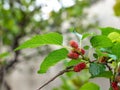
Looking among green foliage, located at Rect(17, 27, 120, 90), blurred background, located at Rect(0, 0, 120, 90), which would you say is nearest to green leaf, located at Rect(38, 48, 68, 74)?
green foliage, located at Rect(17, 27, 120, 90)

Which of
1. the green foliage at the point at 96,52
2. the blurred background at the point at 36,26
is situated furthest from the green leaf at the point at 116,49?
the blurred background at the point at 36,26

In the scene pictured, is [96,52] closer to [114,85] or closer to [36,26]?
[114,85]

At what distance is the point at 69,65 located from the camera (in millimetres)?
654

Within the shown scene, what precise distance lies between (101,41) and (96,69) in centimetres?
5

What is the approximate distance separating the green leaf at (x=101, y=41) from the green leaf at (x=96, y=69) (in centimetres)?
4

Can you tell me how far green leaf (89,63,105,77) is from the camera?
24.5 inches

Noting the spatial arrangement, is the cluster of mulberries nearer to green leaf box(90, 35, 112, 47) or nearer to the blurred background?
green leaf box(90, 35, 112, 47)

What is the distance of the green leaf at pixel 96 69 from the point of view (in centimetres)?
62

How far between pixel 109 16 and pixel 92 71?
10.2ft

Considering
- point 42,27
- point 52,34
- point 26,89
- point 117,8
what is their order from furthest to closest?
point 26,89
point 42,27
point 117,8
point 52,34

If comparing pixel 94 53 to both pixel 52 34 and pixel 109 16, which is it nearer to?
pixel 52 34

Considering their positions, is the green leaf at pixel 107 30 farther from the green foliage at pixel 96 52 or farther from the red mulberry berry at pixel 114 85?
the red mulberry berry at pixel 114 85

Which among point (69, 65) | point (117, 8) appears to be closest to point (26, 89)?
point (117, 8)

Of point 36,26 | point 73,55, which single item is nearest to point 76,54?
point 73,55
